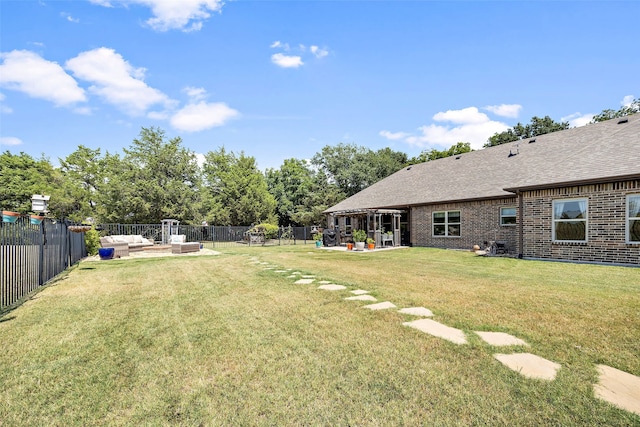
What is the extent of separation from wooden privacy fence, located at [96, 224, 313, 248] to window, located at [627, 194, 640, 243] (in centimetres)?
1804

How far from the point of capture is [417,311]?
4.33 m

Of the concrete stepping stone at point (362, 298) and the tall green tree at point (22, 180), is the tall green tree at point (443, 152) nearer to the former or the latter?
the concrete stepping stone at point (362, 298)

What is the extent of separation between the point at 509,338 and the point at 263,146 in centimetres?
3092

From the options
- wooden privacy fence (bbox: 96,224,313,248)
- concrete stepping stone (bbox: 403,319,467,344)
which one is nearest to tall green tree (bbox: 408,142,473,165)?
wooden privacy fence (bbox: 96,224,313,248)

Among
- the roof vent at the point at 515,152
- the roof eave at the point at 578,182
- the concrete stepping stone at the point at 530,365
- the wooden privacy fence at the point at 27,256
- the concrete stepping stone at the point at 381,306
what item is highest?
the roof vent at the point at 515,152

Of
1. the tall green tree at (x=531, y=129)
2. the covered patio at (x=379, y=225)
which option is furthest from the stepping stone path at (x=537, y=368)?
the tall green tree at (x=531, y=129)

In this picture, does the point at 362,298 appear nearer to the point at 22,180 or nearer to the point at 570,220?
the point at 570,220

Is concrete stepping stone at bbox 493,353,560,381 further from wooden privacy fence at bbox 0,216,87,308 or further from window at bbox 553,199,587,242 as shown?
window at bbox 553,199,587,242

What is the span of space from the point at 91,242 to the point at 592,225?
2028 centimetres

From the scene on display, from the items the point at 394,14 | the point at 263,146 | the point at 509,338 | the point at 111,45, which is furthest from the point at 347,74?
the point at 263,146

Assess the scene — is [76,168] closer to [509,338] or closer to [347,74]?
[347,74]

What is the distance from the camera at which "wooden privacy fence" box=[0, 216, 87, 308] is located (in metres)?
4.87

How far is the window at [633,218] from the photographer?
891cm

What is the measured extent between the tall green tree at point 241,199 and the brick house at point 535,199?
11.9 meters
